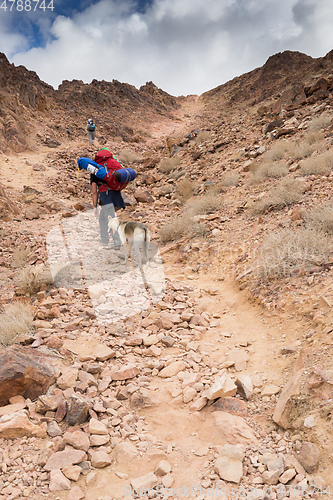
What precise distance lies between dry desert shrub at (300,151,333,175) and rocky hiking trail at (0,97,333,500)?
390cm

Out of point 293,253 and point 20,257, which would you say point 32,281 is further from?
point 293,253

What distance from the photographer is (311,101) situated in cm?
1139

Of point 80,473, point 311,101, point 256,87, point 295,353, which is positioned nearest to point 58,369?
point 80,473

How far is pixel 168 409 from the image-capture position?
2488 millimetres

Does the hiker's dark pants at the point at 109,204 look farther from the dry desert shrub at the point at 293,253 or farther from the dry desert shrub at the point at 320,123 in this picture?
the dry desert shrub at the point at 320,123

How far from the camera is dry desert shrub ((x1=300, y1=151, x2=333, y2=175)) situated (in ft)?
20.9

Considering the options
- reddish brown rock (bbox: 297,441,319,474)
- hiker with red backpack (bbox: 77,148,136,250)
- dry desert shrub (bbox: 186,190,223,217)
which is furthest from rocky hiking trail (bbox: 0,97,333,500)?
dry desert shrub (bbox: 186,190,223,217)

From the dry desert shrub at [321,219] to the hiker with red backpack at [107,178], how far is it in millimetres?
3099

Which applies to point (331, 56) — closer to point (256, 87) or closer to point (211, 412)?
point (256, 87)

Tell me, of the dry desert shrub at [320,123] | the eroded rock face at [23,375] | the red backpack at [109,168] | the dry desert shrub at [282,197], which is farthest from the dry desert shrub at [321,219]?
the dry desert shrub at [320,123]

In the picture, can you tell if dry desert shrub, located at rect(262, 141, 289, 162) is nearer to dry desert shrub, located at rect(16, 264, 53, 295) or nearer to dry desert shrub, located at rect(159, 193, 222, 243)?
dry desert shrub, located at rect(159, 193, 222, 243)

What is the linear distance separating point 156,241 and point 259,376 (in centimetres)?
479

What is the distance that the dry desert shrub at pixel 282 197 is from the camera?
5.76 meters

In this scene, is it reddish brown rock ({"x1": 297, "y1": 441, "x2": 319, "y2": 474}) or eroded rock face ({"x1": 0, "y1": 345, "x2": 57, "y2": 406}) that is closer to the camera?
reddish brown rock ({"x1": 297, "y1": 441, "x2": 319, "y2": 474})
